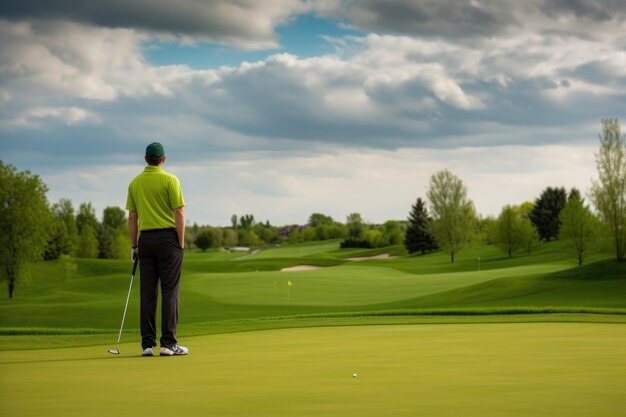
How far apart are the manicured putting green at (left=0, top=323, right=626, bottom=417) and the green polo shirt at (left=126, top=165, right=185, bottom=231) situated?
6.10 ft

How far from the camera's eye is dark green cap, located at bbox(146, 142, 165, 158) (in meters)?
11.7

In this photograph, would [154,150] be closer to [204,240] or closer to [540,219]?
[540,219]

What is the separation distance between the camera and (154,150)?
11742 millimetres

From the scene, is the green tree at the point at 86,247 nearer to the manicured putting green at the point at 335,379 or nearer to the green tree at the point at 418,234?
the green tree at the point at 418,234

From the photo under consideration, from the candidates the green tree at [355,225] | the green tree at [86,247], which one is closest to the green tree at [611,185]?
the green tree at [86,247]

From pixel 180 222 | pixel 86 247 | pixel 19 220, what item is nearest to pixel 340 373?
pixel 180 222

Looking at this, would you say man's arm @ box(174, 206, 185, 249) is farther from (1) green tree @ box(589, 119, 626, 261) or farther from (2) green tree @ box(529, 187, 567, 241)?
(2) green tree @ box(529, 187, 567, 241)

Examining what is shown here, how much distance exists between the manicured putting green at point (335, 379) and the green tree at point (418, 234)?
293 feet

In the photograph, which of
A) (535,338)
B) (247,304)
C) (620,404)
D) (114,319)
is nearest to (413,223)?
(247,304)

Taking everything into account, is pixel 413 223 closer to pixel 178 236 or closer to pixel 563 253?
pixel 563 253

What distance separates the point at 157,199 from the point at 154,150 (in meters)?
0.70

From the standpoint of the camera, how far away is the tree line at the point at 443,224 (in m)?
43.8

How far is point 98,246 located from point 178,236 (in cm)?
10975

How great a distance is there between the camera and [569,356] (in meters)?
10.1
